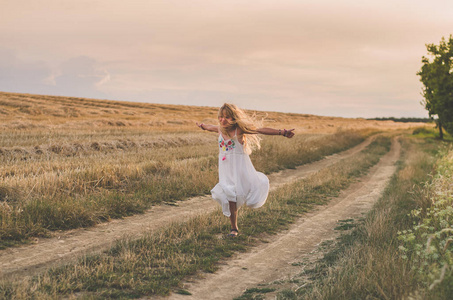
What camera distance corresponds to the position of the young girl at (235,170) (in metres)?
7.04

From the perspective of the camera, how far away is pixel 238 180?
7.12m

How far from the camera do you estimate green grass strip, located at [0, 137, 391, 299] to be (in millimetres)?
4609

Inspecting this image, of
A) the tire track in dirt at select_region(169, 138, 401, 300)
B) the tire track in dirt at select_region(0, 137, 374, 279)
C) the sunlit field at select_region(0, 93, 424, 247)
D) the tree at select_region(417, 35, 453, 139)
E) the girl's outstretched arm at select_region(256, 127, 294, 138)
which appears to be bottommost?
the tire track in dirt at select_region(169, 138, 401, 300)

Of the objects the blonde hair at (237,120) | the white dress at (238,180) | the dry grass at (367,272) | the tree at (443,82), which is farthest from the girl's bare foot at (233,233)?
the tree at (443,82)

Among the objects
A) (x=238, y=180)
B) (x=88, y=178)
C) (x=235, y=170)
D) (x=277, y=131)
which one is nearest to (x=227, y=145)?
(x=235, y=170)

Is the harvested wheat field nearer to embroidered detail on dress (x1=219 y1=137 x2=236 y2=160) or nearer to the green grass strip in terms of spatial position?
the green grass strip

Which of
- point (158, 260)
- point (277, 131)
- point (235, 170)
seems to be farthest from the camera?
point (235, 170)

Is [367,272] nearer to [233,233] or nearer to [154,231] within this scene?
[233,233]

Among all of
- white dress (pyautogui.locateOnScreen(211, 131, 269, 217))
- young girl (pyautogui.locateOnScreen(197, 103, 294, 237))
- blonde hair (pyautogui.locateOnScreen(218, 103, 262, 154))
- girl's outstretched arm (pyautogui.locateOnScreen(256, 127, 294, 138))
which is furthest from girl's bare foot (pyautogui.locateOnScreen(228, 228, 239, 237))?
girl's outstretched arm (pyautogui.locateOnScreen(256, 127, 294, 138))

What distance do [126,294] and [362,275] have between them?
8.99 feet

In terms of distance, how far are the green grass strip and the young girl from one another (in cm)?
69

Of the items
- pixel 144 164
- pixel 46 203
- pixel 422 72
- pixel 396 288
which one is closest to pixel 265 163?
pixel 144 164

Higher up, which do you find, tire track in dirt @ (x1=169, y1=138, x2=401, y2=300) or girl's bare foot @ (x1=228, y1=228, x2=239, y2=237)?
girl's bare foot @ (x1=228, y1=228, x2=239, y2=237)

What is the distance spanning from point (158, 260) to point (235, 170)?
87.3 inches
